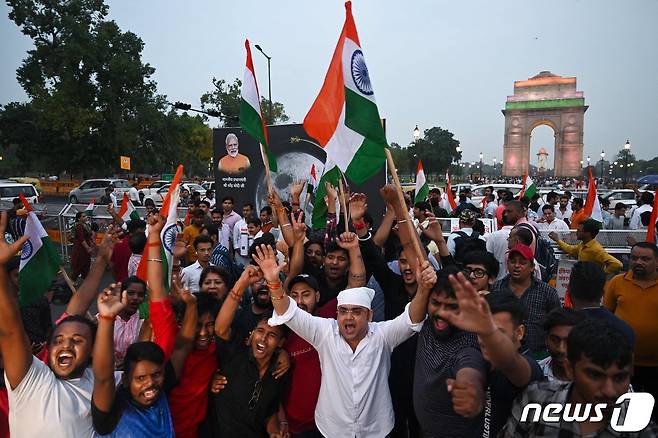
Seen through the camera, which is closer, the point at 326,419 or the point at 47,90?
the point at 326,419

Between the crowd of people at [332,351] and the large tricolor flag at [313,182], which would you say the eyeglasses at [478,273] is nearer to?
the crowd of people at [332,351]

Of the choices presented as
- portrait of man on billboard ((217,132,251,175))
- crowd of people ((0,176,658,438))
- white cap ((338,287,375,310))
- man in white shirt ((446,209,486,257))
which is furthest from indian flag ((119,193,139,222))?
white cap ((338,287,375,310))

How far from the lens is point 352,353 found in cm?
276

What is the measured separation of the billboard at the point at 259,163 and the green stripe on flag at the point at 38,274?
7220 mm

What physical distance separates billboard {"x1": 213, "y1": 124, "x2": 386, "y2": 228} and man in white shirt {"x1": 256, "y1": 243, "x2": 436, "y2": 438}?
771 centimetres

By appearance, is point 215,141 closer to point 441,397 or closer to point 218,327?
point 218,327

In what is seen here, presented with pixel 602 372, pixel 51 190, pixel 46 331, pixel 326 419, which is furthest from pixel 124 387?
pixel 51 190

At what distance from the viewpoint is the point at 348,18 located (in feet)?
12.5

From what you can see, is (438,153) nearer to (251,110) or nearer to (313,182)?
(313,182)

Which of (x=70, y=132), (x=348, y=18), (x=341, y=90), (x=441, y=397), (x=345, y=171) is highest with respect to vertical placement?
(x=70, y=132)

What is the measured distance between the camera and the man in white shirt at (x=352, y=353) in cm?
272

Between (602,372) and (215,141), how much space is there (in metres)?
11.3

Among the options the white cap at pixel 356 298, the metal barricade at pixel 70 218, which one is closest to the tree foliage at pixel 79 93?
the metal barricade at pixel 70 218

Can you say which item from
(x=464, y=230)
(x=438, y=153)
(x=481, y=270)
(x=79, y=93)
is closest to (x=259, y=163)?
(x=464, y=230)
